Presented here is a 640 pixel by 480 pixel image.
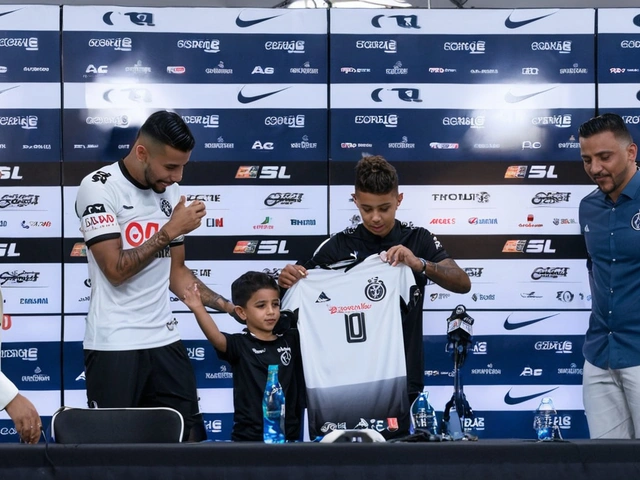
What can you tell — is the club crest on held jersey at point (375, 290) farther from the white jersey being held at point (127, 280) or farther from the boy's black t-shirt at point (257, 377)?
the white jersey being held at point (127, 280)

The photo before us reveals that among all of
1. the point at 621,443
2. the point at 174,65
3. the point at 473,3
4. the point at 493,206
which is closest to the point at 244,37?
the point at 174,65

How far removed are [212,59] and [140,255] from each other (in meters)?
2.30

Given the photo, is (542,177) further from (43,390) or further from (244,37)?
(43,390)

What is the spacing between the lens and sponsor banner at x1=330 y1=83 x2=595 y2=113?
16.4ft

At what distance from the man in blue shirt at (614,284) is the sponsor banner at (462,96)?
185 centimetres

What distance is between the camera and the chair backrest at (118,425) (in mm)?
2469

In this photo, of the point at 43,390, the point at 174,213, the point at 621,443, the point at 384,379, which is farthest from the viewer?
the point at 43,390

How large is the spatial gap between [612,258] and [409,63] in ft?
7.34

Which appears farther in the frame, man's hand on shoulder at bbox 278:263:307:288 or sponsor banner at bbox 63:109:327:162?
sponsor banner at bbox 63:109:327:162

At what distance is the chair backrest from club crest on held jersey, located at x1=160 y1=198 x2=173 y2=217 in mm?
973

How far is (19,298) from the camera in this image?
4.91 metres

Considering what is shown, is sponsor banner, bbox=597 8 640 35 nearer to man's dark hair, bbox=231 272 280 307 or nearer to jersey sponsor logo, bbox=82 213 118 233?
man's dark hair, bbox=231 272 280 307

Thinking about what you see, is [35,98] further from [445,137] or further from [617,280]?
[617,280]

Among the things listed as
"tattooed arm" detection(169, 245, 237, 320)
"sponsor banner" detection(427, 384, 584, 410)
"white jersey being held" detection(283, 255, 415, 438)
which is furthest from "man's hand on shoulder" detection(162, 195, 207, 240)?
"sponsor banner" detection(427, 384, 584, 410)
